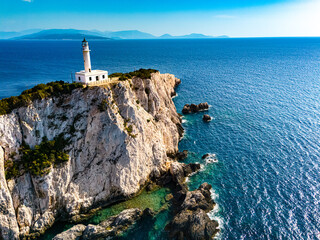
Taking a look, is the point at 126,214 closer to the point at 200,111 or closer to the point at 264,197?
the point at 264,197

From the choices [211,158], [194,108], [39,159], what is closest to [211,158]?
[211,158]

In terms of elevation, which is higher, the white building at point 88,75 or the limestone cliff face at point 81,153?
the white building at point 88,75

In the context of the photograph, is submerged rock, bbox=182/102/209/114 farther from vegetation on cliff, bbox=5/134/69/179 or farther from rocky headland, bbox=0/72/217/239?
vegetation on cliff, bbox=5/134/69/179

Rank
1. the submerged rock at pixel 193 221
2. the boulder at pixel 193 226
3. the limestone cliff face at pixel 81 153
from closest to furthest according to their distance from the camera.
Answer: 1. the boulder at pixel 193 226
2. the submerged rock at pixel 193 221
3. the limestone cliff face at pixel 81 153

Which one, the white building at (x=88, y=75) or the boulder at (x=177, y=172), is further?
the white building at (x=88, y=75)

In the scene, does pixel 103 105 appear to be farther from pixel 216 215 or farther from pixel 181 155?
pixel 216 215

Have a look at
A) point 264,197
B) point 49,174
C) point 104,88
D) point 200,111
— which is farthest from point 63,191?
point 200,111

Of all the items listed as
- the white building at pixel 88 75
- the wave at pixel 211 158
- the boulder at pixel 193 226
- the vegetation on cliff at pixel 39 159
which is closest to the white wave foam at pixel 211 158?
the wave at pixel 211 158

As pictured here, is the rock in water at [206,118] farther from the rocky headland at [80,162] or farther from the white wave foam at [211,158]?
the rocky headland at [80,162]

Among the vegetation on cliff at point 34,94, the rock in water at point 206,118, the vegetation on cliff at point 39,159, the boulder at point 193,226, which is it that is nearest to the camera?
the boulder at point 193,226
